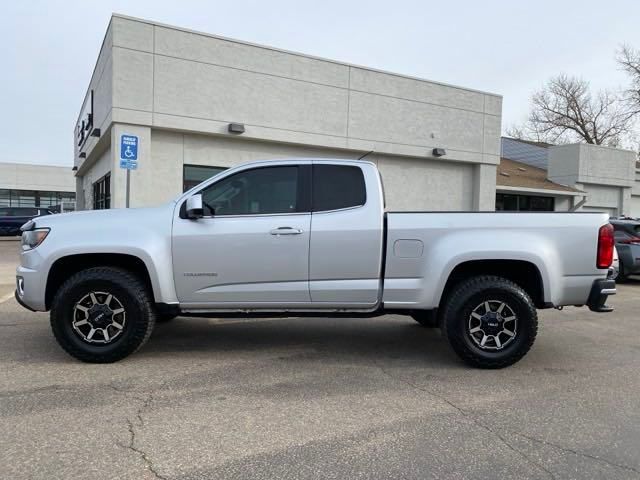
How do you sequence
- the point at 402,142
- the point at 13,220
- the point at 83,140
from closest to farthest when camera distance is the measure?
the point at 402,142
the point at 83,140
the point at 13,220

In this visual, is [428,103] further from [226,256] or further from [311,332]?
[226,256]

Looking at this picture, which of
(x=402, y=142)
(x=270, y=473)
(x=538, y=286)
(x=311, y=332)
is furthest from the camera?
(x=402, y=142)

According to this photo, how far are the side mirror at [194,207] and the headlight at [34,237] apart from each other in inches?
54.9

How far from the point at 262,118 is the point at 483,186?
360 inches

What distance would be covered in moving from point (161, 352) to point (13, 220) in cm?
2670

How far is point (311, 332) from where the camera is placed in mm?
6539

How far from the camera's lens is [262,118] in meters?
15.7

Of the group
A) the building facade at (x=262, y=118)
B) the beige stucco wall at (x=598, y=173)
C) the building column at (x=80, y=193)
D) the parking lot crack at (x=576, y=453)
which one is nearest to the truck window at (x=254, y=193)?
the parking lot crack at (x=576, y=453)

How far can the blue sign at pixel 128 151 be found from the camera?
374 inches

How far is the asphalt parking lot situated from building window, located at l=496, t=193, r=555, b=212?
18864 mm

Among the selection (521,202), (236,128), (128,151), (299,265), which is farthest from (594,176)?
(299,265)

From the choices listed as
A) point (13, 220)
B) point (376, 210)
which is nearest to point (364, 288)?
point (376, 210)

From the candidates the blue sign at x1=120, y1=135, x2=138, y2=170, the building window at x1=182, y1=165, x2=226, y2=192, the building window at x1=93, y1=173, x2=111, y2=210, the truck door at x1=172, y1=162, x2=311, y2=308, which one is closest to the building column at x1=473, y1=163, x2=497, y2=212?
the building window at x1=182, y1=165, x2=226, y2=192

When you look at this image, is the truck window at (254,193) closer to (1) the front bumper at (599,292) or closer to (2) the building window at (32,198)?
(1) the front bumper at (599,292)
